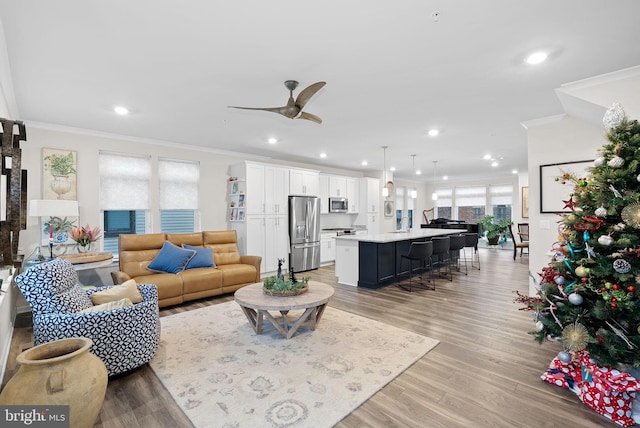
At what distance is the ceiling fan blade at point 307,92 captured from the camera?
2.45 metres

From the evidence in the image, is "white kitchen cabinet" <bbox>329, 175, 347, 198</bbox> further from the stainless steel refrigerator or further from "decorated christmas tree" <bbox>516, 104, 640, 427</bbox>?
"decorated christmas tree" <bbox>516, 104, 640, 427</bbox>

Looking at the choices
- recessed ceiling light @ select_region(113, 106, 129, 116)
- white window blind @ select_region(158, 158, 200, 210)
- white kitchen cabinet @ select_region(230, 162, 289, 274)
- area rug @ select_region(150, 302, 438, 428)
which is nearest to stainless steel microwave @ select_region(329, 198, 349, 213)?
white kitchen cabinet @ select_region(230, 162, 289, 274)

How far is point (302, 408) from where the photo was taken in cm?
198

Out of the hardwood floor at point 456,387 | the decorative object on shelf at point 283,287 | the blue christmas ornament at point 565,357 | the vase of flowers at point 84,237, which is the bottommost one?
the hardwood floor at point 456,387

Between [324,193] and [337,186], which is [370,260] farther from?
[337,186]

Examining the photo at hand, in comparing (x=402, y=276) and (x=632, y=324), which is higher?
(x=632, y=324)

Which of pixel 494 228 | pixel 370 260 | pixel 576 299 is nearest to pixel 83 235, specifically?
pixel 370 260

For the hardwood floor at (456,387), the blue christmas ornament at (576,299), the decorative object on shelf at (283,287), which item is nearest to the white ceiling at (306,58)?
the blue christmas ornament at (576,299)

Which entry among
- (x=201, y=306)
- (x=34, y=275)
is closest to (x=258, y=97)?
(x=34, y=275)

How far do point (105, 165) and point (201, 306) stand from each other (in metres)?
2.86

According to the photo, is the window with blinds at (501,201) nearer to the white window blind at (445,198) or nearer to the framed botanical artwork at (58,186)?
the white window blind at (445,198)

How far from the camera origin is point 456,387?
222 cm

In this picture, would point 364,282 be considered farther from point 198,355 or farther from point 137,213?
point 137,213

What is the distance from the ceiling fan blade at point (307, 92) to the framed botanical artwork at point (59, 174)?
388 centimetres
